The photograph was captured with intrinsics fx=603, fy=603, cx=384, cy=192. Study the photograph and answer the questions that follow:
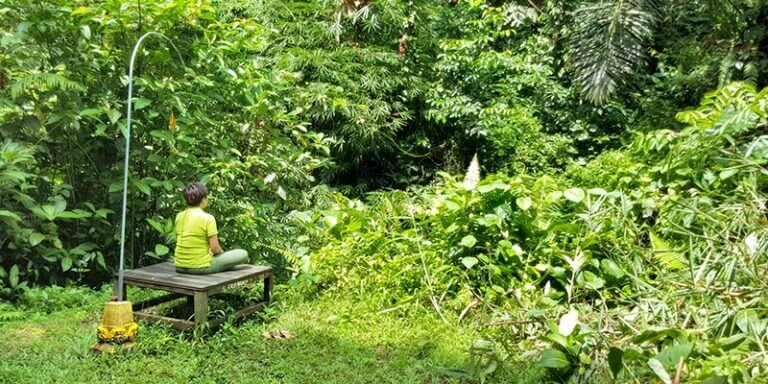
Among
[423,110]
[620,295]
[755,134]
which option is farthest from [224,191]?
[423,110]

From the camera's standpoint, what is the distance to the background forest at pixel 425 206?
116 inches

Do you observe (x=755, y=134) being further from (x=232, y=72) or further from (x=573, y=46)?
(x=232, y=72)

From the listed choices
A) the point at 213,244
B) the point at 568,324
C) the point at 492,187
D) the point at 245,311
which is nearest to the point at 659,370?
the point at 568,324

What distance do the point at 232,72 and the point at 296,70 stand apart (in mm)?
3270

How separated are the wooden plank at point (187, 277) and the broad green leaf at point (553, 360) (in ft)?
5.76

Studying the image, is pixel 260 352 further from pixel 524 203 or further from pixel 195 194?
pixel 524 203

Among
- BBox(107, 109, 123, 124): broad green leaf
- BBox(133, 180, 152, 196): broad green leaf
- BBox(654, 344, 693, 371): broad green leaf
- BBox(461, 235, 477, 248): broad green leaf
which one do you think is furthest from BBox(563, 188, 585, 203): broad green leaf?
BBox(107, 109, 123, 124): broad green leaf

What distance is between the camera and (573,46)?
6.42m

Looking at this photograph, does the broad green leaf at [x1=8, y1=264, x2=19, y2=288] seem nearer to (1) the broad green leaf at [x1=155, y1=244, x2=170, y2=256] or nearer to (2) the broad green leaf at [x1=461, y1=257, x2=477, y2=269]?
(1) the broad green leaf at [x1=155, y1=244, x2=170, y2=256]

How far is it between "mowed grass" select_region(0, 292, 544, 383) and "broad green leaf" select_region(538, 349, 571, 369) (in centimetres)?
16

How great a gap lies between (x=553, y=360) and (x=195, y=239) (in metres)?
2.09

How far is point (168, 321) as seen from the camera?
336 cm

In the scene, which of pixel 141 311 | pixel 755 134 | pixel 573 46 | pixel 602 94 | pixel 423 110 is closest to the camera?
pixel 141 311

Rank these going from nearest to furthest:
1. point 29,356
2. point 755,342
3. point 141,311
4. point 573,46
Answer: point 755,342 → point 29,356 → point 141,311 → point 573,46
